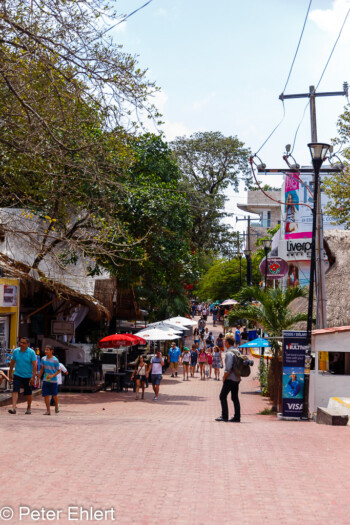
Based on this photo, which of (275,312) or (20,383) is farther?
(275,312)

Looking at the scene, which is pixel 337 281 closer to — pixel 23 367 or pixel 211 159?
pixel 23 367

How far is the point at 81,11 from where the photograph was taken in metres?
13.0

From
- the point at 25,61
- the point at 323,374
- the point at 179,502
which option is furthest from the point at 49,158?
the point at 179,502

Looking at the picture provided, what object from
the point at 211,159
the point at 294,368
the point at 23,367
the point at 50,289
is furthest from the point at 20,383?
the point at 211,159

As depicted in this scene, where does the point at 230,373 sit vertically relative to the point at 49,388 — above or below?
above

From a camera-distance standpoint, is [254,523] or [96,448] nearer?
[254,523]

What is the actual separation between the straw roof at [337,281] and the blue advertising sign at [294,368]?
6.46 m

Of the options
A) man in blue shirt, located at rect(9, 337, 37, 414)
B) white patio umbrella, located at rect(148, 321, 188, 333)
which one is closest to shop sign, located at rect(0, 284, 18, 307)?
man in blue shirt, located at rect(9, 337, 37, 414)

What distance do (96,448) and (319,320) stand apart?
11132 mm

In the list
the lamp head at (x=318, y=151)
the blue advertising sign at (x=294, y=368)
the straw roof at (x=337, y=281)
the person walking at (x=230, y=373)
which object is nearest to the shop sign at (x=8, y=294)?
the blue advertising sign at (x=294, y=368)

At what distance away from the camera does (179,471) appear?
Answer: 7785mm

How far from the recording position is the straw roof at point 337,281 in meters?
23.3

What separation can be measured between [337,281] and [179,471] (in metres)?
18.4

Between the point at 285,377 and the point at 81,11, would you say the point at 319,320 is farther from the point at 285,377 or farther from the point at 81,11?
the point at 81,11
